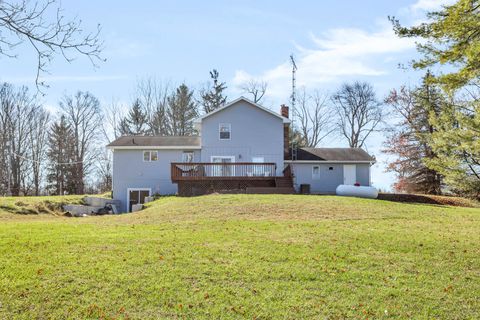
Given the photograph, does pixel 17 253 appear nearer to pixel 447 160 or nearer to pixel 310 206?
pixel 310 206

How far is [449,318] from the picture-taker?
6.23 metres

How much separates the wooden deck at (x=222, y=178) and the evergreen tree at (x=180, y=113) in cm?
1651

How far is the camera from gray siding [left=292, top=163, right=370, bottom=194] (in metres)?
29.2

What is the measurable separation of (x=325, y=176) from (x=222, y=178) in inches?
318

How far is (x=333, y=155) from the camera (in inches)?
1187

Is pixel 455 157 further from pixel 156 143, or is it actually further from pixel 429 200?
pixel 156 143

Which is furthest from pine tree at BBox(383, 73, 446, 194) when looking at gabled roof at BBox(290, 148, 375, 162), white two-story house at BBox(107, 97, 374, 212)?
→ white two-story house at BBox(107, 97, 374, 212)

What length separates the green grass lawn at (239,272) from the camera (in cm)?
624

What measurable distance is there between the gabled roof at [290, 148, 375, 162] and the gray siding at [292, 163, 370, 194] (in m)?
0.41

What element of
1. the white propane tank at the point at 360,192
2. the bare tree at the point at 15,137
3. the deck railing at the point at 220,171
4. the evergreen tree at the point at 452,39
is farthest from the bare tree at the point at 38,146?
the evergreen tree at the point at 452,39

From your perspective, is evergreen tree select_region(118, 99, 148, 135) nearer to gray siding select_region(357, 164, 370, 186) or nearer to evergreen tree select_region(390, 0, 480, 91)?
gray siding select_region(357, 164, 370, 186)

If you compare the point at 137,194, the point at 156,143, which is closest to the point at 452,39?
the point at 156,143

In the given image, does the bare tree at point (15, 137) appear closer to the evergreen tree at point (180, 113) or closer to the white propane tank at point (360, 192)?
the evergreen tree at point (180, 113)

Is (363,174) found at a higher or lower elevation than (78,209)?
higher
